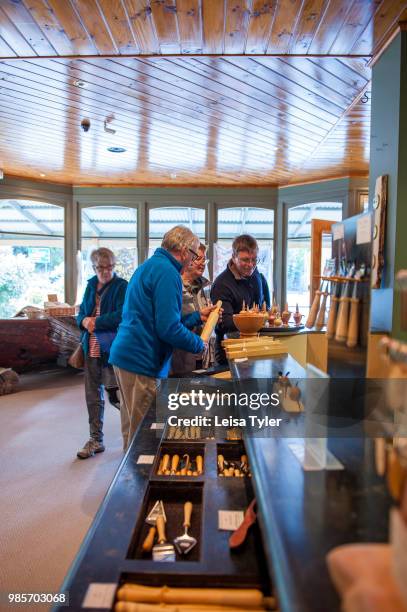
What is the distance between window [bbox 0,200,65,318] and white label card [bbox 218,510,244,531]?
728cm

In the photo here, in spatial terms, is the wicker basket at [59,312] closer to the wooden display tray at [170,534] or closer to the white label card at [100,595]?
the wooden display tray at [170,534]

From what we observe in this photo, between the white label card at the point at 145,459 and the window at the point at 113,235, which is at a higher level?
the window at the point at 113,235

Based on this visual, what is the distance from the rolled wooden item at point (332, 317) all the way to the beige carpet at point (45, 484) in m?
1.77

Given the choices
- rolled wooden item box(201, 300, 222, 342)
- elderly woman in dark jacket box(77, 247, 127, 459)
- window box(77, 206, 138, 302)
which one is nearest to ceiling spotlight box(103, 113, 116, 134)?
elderly woman in dark jacket box(77, 247, 127, 459)

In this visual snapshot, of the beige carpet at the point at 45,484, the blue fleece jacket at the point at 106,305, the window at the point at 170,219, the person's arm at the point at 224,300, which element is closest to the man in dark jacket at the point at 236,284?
the person's arm at the point at 224,300

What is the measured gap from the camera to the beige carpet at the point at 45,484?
229 centimetres

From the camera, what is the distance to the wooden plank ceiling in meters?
Result: 2.66

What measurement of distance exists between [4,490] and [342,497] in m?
2.95

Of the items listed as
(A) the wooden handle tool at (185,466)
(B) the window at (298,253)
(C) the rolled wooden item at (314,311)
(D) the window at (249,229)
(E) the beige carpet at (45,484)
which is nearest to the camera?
(C) the rolled wooden item at (314,311)

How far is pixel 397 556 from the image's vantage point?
52 cm

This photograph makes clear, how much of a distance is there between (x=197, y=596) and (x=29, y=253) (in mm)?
7705

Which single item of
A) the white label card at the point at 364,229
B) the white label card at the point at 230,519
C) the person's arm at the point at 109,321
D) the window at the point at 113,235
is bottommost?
the white label card at the point at 230,519

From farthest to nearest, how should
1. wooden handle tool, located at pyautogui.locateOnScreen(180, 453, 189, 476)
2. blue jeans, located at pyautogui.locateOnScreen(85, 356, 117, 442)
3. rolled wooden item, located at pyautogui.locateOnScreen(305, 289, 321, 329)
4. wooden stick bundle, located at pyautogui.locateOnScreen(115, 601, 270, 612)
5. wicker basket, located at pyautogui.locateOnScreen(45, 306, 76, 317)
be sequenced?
1. wicker basket, located at pyautogui.locateOnScreen(45, 306, 76, 317)
2. blue jeans, located at pyautogui.locateOnScreen(85, 356, 117, 442)
3. wooden handle tool, located at pyautogui.locateOnScreen(180, 453, 189, 476)
4. rolled wooden item, located at pyautogui.locateOnScreen(305, 289, 321, 329)
5. wooden stick bundle, located at pyautogui.locateOnScreen(115, 601, 270, 612)

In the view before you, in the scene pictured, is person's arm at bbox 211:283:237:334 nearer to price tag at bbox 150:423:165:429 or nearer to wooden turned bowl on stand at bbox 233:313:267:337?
wooden turned bowl on stand at bbox 233:313:267:337
